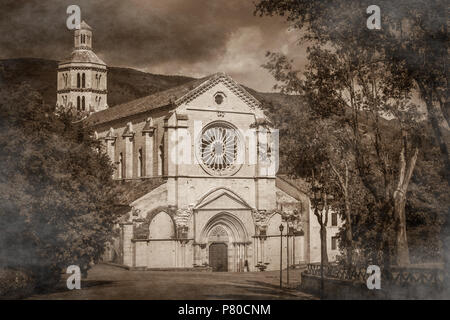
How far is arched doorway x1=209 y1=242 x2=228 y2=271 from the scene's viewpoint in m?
46.1

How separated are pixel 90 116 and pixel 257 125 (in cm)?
2121

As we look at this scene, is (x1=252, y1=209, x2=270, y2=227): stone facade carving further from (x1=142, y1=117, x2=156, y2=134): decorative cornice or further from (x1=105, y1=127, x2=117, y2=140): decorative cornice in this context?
(x1=105, y1=127, x2=117, y2=140): decorative cornice

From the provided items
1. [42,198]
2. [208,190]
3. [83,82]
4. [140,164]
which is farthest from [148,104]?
[42,198]

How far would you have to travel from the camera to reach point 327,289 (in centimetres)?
2561

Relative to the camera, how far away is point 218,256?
1827 inches

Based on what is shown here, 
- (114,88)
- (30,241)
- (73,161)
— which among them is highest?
(114,88)

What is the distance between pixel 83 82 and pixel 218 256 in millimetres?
26602

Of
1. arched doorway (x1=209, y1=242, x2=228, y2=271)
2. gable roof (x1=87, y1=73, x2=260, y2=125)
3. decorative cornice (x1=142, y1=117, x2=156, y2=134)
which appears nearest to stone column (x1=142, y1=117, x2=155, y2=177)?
decorative cornice (x1=142, y1=117, x2=156, y2=134)

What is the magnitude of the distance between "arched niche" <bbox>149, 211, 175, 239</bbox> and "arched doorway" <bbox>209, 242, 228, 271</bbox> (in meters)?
3.72

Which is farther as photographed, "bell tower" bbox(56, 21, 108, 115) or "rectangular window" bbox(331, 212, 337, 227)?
"bell tower" bbox(56, 21, 108, 115)

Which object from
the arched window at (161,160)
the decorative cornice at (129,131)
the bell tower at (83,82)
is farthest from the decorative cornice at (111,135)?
the bell tower at (83,82)

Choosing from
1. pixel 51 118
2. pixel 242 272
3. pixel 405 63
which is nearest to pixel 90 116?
pixel 242 272

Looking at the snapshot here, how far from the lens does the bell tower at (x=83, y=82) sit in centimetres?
6166

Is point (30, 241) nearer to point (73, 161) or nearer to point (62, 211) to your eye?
point (62, 211)
